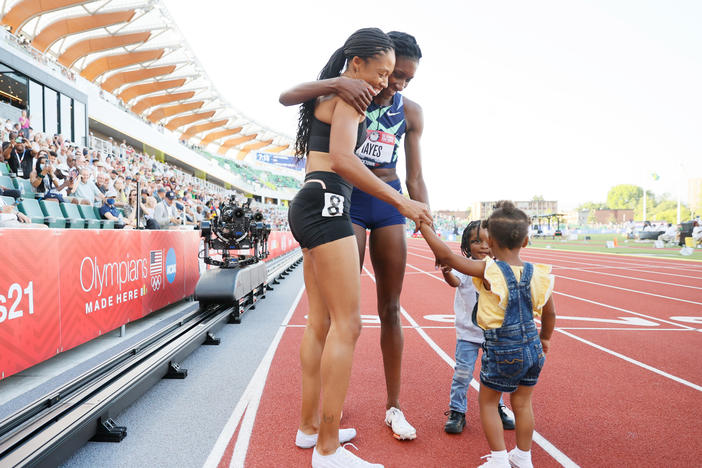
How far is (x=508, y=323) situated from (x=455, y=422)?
924 mm

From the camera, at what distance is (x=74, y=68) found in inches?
1256

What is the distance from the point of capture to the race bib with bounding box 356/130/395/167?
258 centimetres

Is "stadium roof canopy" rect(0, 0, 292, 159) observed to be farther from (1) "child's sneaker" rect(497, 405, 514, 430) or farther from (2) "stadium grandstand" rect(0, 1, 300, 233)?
(1) "child's sneaker" rect(497, 405, 514, 430)

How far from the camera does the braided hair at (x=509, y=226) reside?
7.09 feet

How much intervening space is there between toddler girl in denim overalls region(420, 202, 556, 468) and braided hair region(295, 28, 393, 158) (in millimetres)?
873

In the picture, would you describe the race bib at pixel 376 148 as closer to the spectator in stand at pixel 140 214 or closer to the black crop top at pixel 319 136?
the black crop top at pixel 319 136

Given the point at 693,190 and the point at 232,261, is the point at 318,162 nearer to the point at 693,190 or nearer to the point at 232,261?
the point at 232,261

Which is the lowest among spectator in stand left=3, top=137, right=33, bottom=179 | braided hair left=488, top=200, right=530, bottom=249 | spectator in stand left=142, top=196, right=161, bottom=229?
braided hair left=488, top=200, right=530, bottom=249

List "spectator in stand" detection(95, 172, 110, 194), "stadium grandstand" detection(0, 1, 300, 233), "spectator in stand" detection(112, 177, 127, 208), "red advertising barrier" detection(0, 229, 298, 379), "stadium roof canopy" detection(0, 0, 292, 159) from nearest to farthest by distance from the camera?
"red advertising barrier" detection(0, 229, 298, 379) < "spectator in stand" detection(112, 177, 127, 208) < "spectator in stand" detection(95, 172, 110, 194) < "stadium grandstand" detection(0, 1, 300, 233) < "stadium roof canopy" detection(0, 0, 292, 159)

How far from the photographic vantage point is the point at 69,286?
376cm

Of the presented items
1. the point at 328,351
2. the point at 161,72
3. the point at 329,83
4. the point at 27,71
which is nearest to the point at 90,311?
the point at 328,351

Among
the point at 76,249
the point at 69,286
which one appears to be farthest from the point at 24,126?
the point at 69,286

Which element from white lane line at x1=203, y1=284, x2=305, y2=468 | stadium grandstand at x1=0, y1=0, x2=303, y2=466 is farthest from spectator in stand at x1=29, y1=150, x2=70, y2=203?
white lane line at x1=203, y1=284, x2=305, y2=468

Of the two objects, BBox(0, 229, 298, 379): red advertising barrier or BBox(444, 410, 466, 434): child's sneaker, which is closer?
BBox(444, 410, 466, 434): child's sneaker
